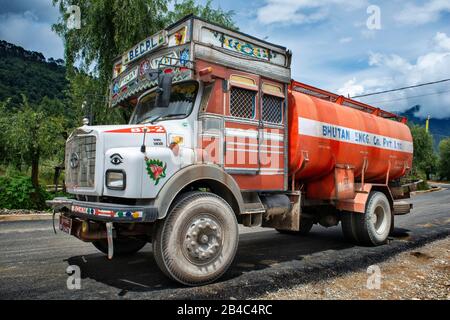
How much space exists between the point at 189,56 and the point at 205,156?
137 centimetres

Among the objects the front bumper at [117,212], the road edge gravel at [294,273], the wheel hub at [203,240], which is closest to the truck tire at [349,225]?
the road edge gravel at [294,273]

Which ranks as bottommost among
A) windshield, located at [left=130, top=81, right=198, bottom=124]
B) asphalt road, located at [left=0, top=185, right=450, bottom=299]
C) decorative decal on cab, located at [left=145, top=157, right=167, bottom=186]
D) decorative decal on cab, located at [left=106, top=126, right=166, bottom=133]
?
asphalt road, located at [left=0, top=185, right=450, bottom=299]

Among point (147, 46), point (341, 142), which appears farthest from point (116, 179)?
point (341, 142)

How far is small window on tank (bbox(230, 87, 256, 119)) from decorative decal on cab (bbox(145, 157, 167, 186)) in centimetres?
149

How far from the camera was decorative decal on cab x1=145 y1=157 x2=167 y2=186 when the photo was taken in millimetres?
4449

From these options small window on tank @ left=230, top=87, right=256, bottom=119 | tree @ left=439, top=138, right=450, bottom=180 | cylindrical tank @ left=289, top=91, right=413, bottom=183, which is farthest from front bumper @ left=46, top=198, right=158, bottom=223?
tree @ left=439, top=138, right=450, bottom=180

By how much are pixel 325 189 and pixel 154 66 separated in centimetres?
393

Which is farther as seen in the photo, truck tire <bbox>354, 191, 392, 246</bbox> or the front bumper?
truck tire <bbox>354, 191, 392, 246</bbox>

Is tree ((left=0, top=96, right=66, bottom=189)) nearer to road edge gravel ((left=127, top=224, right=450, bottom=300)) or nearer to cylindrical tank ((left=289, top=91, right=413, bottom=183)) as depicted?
cylindrical tank ((left=289, top=91, right=413, bottom=183))

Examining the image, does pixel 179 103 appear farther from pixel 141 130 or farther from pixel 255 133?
pixel 255 133

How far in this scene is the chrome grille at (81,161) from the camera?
15.5 ft

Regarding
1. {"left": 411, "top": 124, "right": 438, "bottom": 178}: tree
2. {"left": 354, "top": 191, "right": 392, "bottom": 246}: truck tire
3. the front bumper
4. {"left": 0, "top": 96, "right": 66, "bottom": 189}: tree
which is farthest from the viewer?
{"left": 411, "top": 124, "right": 438, "bottom": 178}: tree

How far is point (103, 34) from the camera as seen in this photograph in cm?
1464

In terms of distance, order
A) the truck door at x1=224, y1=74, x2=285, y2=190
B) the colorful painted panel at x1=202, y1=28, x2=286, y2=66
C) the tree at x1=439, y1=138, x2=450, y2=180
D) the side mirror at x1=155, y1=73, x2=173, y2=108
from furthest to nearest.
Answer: the tree at x1=439, y1=138, x2=450, y2=180 → the truck door at x1=224, y1=74, x2=285, y2=190 → the colorful painted panel at x1=202, y1=28, x2=286, y2=66 → the side mirror at x1=155, y1=73, x2=173, y2=108
